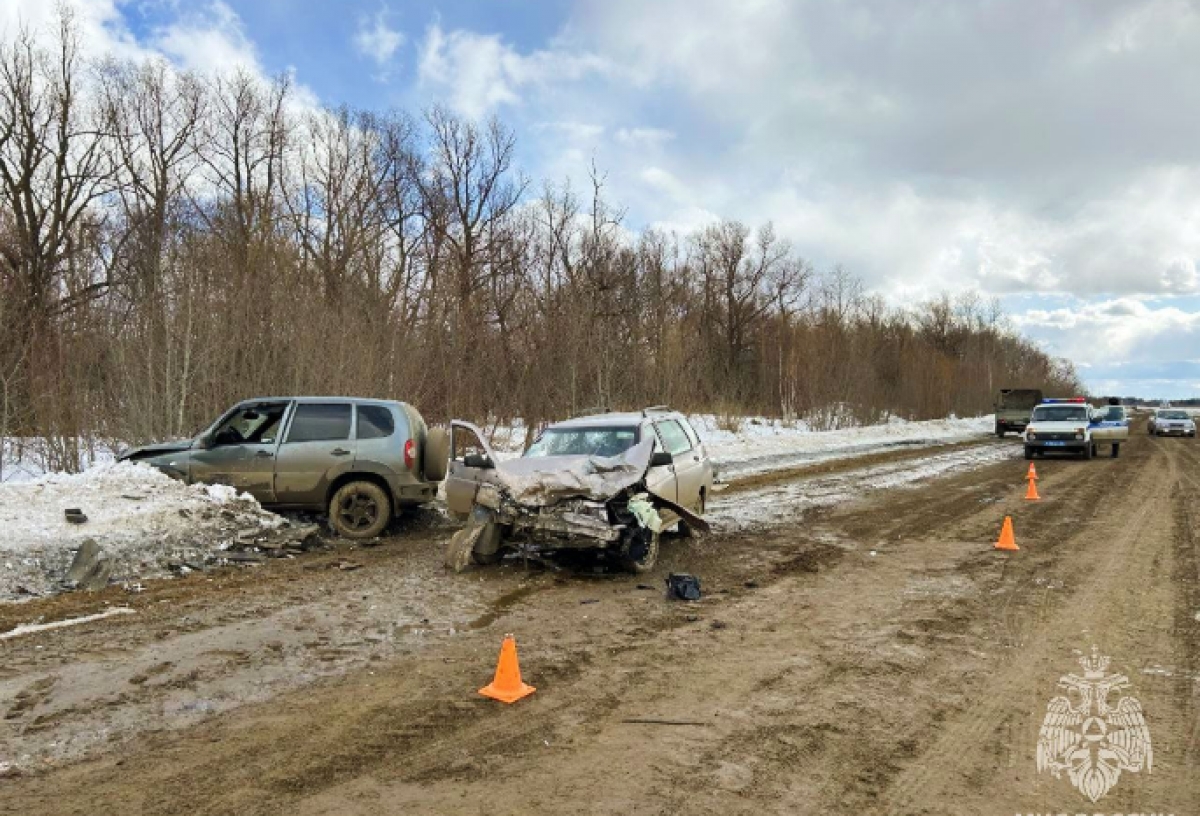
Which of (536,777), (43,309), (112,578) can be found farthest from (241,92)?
(536,777)

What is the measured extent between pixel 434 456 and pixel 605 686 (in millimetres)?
6266

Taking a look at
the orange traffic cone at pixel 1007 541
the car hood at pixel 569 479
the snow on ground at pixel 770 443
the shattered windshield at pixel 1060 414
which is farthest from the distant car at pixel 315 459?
the shattered windshield at pixel 1060 414

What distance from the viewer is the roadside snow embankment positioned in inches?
887

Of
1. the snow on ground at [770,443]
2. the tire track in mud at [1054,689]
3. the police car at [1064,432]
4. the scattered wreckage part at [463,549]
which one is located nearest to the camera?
the tire track in mud at [1054,689]

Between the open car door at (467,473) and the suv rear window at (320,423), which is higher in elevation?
the suv rear window at (320,423)

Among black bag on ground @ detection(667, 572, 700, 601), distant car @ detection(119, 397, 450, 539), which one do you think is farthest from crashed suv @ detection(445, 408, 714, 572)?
distant car @ detection(119, 397, 450, 539)

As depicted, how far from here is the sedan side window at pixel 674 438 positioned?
998 centimetres

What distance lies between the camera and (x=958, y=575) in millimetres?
8289

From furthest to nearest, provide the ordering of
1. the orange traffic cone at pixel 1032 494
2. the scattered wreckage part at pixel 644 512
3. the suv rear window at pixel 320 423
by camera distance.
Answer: the orange traffic cone at pixel 1032 494 < the suv rear window at pixel 320 423 < the scattered wreckage part at pixel 644 512

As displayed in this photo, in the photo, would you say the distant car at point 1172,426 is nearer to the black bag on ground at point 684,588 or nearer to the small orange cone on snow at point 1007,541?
the small orange cone on snow at point 1007,541

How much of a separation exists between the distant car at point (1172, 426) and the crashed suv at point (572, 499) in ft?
144

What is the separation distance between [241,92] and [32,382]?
82.3 ft

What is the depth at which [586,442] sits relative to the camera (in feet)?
30.6

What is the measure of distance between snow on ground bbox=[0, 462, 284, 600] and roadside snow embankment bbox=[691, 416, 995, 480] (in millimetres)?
11358
